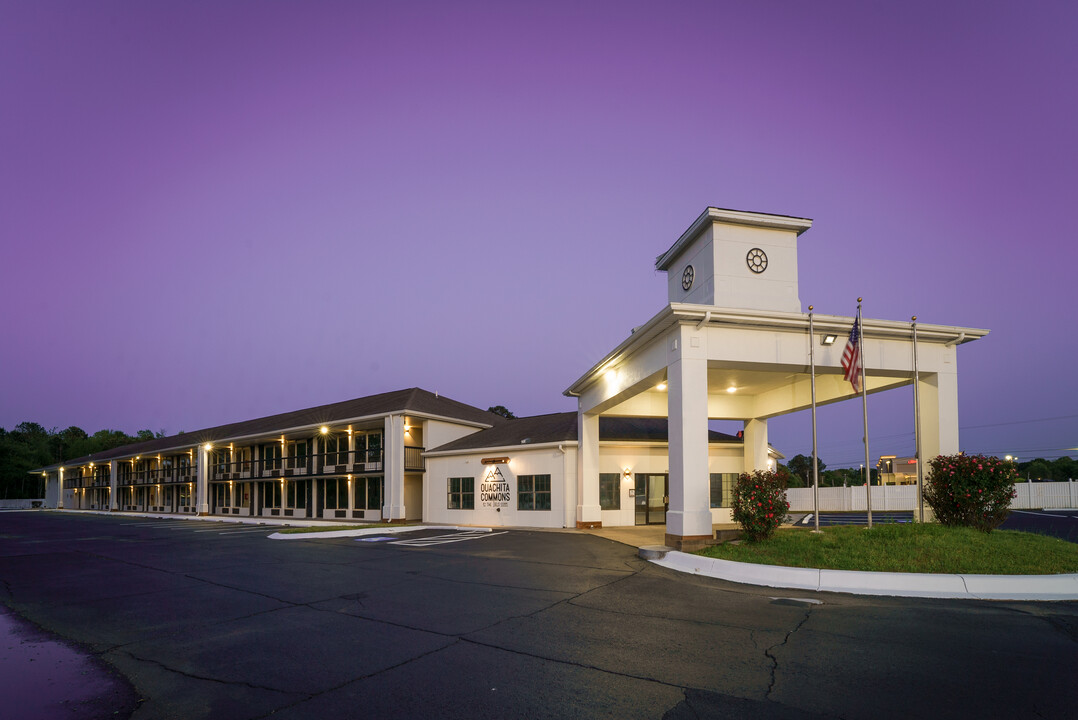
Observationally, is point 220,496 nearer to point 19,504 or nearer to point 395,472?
point 395,472

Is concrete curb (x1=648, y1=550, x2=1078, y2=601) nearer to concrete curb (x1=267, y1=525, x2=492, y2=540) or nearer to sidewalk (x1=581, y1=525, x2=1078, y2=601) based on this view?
sidewalk (x1=581, y1=525, x2=1078, y2=601)

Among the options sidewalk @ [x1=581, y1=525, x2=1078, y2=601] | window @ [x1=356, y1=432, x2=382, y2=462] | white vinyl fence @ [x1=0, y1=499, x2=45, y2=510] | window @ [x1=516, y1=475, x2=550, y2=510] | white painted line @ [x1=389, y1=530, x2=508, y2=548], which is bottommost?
white vinyl fence @ [x1=0, y1=499, x2=45, y2=510]

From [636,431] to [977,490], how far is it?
663 inches

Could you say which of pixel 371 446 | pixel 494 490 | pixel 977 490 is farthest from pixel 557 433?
pixel 977 490

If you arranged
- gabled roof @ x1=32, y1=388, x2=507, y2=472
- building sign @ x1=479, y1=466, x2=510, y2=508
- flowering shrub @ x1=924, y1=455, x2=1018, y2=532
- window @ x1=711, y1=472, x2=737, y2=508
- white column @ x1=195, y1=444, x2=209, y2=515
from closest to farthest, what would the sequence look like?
flowering shrub @ x1=924, y1=455, x2=1018, y2=532
window @ x1=711, y1=472, x2=737, y2=508
building sign @ x1=479, y1=466, x2=510, y2=508
gabled roof @ x1=32, y1=388, x2=507, y2=472
white column @ x1=195, y1=444, x2=209, y2=515

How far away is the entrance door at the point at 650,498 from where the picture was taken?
86.3 feet

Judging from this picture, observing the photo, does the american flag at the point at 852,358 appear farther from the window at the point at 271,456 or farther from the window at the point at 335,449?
the window at the point at 271,456

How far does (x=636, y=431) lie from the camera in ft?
93.6

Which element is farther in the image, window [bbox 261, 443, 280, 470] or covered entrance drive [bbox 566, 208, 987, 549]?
window [bbox 261, 443, 280, 470]

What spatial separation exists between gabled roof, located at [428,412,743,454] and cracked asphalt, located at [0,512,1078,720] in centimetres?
1447

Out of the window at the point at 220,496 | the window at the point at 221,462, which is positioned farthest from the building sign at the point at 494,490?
the window at the point at 220,496

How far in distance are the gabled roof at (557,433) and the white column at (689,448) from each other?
11108 millimetres

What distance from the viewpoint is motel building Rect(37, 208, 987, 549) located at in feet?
48.9

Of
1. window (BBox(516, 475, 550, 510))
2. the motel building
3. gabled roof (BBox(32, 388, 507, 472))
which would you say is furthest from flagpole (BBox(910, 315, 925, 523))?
gabled roof (BBox(32, 388, 507, 472))
